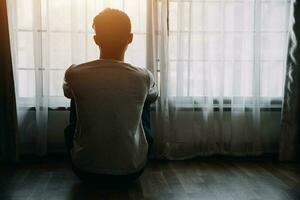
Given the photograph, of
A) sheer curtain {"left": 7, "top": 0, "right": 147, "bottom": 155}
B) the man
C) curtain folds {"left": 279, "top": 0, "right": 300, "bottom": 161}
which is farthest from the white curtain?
the man

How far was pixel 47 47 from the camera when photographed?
9.37 feet

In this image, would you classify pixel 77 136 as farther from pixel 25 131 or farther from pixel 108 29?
pixel 25 131

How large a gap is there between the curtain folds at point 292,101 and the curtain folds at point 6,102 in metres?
1.84

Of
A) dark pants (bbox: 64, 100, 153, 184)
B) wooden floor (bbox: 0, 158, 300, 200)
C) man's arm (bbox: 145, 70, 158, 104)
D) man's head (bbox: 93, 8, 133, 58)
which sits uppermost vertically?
man's head (bbox: 93, 8, 133, 58)

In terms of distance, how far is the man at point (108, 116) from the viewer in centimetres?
214

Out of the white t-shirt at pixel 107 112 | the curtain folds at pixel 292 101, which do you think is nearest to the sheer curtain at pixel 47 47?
the white t-shirt at pixel 107 112

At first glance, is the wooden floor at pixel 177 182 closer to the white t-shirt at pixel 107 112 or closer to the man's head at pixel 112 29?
the white t-shirt at pixel 107 112

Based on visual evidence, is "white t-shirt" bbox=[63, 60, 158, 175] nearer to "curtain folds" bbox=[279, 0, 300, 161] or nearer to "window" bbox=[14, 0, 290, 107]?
"window" bbox=[14, 0, 290, 107]

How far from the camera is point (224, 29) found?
293cm

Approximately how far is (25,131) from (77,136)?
2.73ft

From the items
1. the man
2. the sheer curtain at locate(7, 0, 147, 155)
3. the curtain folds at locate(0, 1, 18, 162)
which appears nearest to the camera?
the man

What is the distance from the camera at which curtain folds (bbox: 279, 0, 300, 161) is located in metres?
2.88

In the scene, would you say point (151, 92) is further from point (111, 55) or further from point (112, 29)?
point (112, 29)

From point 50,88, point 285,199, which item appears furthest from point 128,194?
point 50,88
